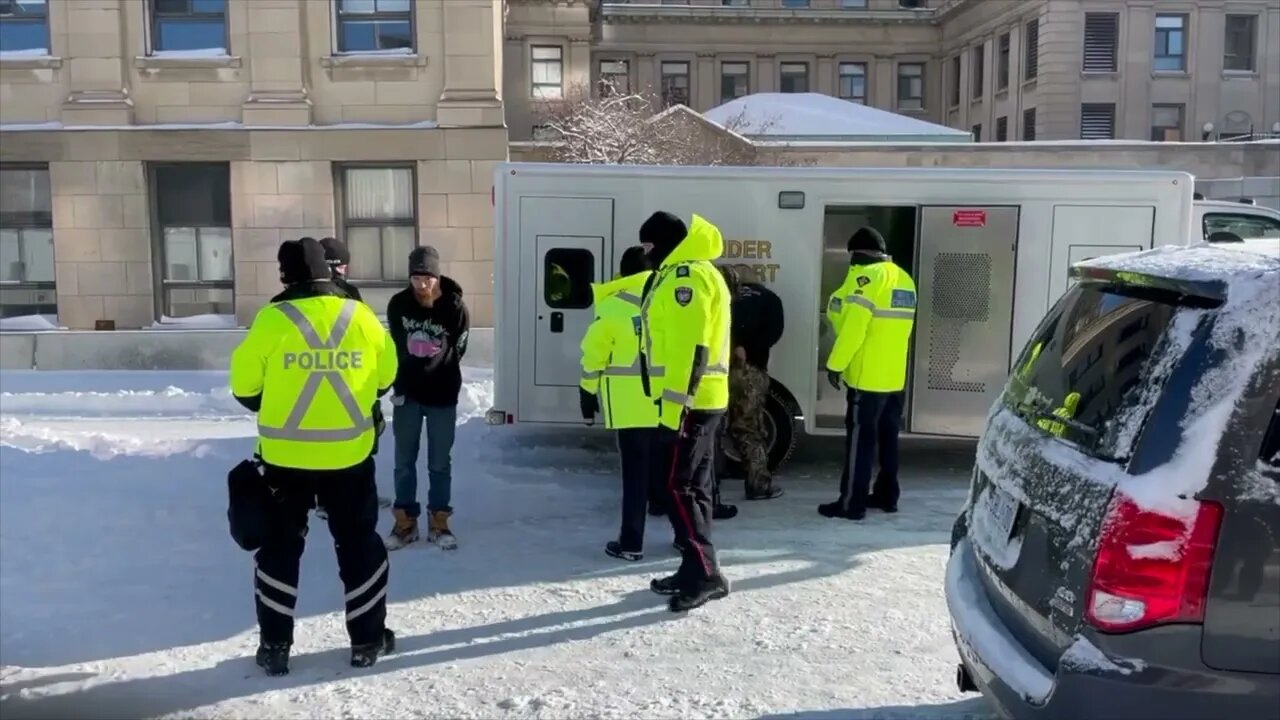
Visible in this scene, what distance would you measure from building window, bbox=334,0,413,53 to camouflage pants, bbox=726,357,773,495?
33.8 ft

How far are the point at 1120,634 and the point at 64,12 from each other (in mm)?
17045

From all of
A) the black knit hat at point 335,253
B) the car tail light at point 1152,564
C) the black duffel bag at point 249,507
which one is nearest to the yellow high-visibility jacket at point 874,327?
the black knit hat at point 335,253

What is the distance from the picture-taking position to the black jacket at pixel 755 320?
7.48 meters

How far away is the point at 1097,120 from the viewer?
4691cm

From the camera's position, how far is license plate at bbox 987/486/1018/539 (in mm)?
3323

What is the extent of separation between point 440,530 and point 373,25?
37.1ft

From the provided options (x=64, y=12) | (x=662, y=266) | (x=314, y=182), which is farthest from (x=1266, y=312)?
(x=64, y=12)

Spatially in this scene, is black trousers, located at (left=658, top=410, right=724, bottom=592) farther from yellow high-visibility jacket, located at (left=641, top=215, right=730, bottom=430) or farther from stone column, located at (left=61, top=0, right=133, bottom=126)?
stone column, located at (left=61, top=0, right=133, bottom=126)

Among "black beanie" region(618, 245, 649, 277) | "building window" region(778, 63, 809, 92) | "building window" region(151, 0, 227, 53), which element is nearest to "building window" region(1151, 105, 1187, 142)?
"building window" region(778, 63, 809, 92)

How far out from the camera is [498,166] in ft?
26.5

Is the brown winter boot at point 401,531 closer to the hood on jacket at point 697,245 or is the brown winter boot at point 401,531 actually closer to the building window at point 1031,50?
the hood on jacket at point 697,245

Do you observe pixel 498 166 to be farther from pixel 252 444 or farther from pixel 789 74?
pixel 789 74

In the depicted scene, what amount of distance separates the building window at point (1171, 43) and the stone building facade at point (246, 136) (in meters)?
41.9

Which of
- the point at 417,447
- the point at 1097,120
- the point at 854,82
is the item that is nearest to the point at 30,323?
the point at 417,447
